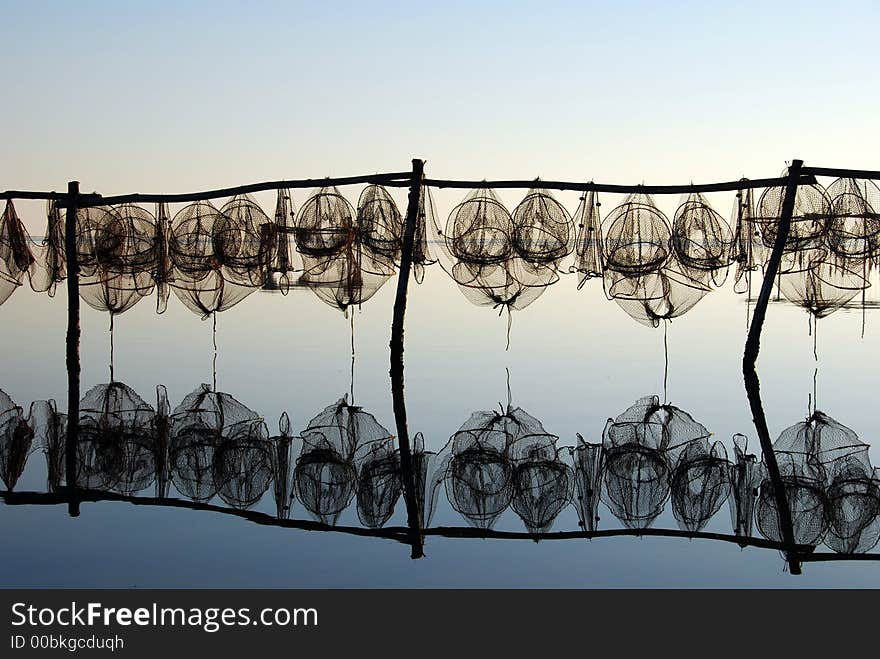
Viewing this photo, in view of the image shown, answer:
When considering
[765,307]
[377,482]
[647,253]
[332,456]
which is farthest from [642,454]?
[647,253]

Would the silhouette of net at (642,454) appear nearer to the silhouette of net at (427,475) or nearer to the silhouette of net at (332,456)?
the silhouette of net at (427,475)

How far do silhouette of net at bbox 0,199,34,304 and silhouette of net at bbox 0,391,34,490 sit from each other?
17.4ft

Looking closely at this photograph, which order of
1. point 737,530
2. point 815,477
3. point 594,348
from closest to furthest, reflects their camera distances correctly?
point 737,530
point 815,477
point 594,348

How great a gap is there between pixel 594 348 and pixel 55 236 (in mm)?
9035

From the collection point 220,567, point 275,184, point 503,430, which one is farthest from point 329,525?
point 275,184

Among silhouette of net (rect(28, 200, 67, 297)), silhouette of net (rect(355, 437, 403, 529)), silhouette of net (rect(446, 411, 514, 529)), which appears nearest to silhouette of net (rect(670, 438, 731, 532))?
silhouette of net (rect(446, 411, 514, 529))

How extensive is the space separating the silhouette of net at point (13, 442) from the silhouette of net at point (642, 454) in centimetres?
461

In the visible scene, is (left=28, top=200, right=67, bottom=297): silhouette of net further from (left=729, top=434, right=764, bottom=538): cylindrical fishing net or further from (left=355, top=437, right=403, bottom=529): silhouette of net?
(left=729, top=434, right=764, bottom=538): cylindrical fishing net

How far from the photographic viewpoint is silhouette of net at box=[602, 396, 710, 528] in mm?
7145

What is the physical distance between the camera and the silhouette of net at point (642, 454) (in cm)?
714

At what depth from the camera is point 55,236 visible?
15953 mm

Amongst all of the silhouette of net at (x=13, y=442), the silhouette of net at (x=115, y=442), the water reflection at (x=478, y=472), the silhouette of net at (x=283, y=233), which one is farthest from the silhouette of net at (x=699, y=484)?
the silhouette of net at (x=283, y=233)

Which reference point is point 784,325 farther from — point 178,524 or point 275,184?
point 178,524
